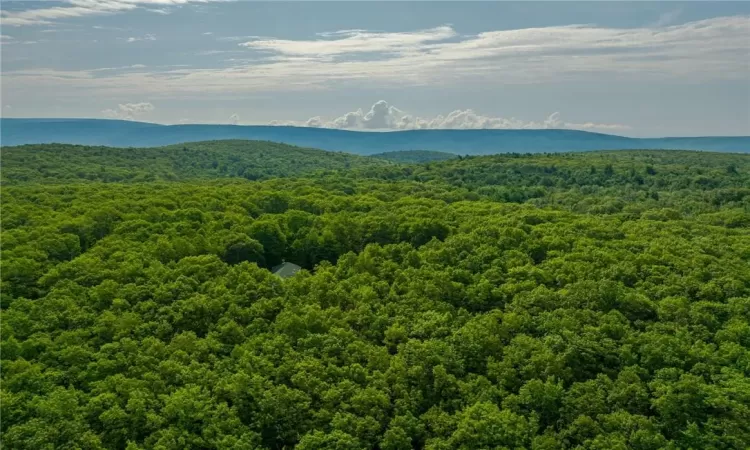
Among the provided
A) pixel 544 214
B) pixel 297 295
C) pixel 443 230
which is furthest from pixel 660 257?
pixel 297 295

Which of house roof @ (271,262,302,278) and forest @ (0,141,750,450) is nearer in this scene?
forest @ (0,141,750,450)

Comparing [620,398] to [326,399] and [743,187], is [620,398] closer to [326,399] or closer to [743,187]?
[326,399]

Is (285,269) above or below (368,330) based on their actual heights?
above

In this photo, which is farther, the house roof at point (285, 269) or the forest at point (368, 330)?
the house roof at point (285, 269)

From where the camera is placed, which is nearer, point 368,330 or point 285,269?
Result: point 368,330
